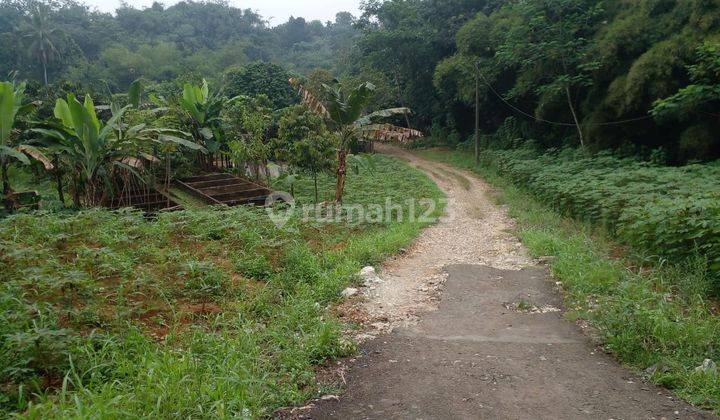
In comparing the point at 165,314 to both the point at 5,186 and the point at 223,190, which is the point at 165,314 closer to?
the point at 5,186

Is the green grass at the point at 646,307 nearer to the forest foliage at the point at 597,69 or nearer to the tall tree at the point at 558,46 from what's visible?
the forest foliage at the point at 597,69

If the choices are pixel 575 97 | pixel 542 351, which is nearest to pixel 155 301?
pixel 542 351

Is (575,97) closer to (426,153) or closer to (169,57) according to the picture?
(426,153)

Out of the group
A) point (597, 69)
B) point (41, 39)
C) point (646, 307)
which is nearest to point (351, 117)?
point (646, 307)

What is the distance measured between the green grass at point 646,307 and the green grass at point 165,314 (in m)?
2.59

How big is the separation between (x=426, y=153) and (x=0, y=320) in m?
27.5

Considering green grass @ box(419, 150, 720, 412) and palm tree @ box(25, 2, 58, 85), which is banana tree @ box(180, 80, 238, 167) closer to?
green grass @ box(419, 150, 720, 412)

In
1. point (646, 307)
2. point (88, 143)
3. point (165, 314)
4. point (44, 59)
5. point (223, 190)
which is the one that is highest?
point (44, 59)

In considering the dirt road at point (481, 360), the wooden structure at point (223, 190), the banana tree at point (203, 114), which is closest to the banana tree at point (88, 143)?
the wooden structure at point (223, 190)

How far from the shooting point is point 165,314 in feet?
14.9

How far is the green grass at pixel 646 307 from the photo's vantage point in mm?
3875

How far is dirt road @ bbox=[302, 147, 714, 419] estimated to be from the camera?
3414 mm

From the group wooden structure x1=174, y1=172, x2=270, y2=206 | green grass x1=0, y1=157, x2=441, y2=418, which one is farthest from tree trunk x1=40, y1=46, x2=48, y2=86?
green grass x1=0, y1=157, x2=441, y2=418

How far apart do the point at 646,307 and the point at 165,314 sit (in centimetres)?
467
